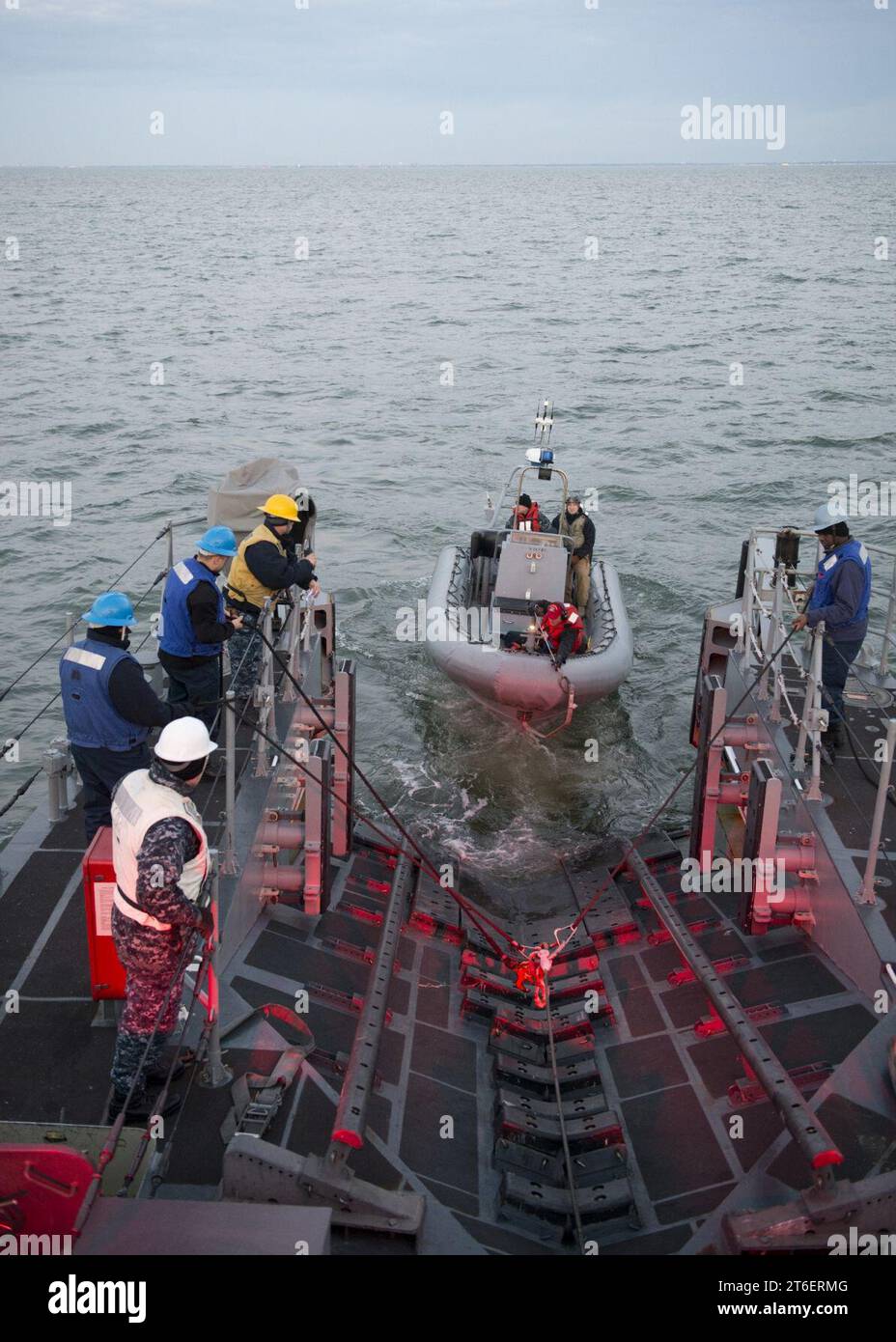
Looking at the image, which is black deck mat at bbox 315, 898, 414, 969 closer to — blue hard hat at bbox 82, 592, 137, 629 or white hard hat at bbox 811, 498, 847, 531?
blue hard hat at bbox 82, 592, 137, 629

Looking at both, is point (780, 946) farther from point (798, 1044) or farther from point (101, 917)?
point (101, 917)

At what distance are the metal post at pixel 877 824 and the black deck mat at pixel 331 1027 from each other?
110 inches

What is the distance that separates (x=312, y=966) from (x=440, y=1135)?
1.53 m

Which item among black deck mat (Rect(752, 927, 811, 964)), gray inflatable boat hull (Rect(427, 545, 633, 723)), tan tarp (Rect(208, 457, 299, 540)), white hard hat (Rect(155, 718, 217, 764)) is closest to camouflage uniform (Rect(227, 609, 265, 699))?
tan tarp (Rect(208, 457, 299, 540))

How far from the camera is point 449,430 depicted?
30.5 meters

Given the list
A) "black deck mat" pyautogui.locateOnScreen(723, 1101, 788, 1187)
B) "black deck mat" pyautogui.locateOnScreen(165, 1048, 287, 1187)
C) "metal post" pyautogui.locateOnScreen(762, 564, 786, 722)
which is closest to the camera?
"black deck mat" pyautogui.locateOnScreen(165, 1048, 287, 1187)

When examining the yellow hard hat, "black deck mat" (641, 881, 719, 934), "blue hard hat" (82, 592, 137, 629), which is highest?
the yellow hard hat

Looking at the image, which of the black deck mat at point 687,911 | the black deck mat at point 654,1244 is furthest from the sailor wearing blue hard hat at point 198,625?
the black deck mat at point 654,1244

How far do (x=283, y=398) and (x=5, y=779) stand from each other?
22173 mm

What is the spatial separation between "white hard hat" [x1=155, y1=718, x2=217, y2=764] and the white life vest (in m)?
0.14

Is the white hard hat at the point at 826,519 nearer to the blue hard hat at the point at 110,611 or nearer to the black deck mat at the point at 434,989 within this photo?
the black deck mat at the point at 434,989

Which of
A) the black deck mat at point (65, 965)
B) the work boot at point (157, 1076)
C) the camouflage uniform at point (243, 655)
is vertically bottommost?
the work boot at point (157, 1076)

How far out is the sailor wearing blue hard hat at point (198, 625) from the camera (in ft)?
25.9

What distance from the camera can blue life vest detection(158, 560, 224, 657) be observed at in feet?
25.9
